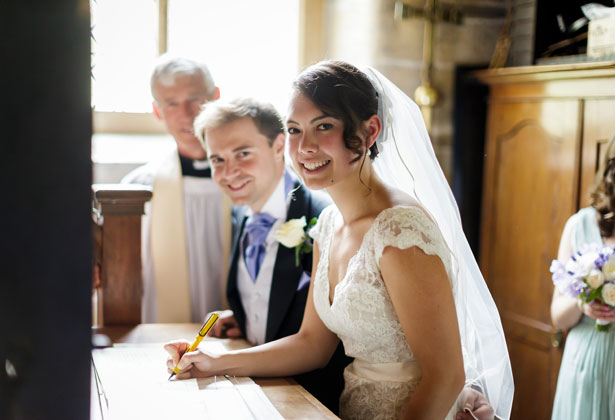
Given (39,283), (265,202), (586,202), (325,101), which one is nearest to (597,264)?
(586,202)

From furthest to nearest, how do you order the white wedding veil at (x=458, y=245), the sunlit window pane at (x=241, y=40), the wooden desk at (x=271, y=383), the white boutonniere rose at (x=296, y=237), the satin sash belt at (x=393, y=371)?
the sunlit window pane at (x=241, y=40) < the white boutonniere rose at (x=296, y=237) < the white wedding veil at (x=458, y=245) < the satin sash belt at (x=393, y=371) < the wooden desk at (x=271, y=383)

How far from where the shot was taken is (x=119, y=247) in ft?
6.21

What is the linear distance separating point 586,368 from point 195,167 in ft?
5.74

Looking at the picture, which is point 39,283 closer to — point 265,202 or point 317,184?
point 317,184

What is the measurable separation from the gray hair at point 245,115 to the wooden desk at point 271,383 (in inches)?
25.7

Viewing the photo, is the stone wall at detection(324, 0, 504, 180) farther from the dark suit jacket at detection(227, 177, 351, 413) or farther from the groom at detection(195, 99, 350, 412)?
the dark suit jacket at detection(227, 177, 351, 413)

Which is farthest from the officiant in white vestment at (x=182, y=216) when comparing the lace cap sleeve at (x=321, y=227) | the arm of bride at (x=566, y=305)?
the arm of bride at (x=566, y=305)

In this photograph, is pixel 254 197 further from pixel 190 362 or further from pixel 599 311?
pixel 599 311

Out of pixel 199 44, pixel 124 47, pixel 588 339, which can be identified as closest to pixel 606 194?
pixel 588 339

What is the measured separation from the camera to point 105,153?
330 centimetres

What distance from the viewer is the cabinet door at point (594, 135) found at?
8.66 ft

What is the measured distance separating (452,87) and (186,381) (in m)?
2.51

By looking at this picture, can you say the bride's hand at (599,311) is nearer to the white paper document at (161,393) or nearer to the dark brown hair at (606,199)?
the dark brown hair at (606,199)

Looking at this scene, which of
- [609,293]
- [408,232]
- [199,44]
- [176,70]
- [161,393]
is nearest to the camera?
[161,393]
